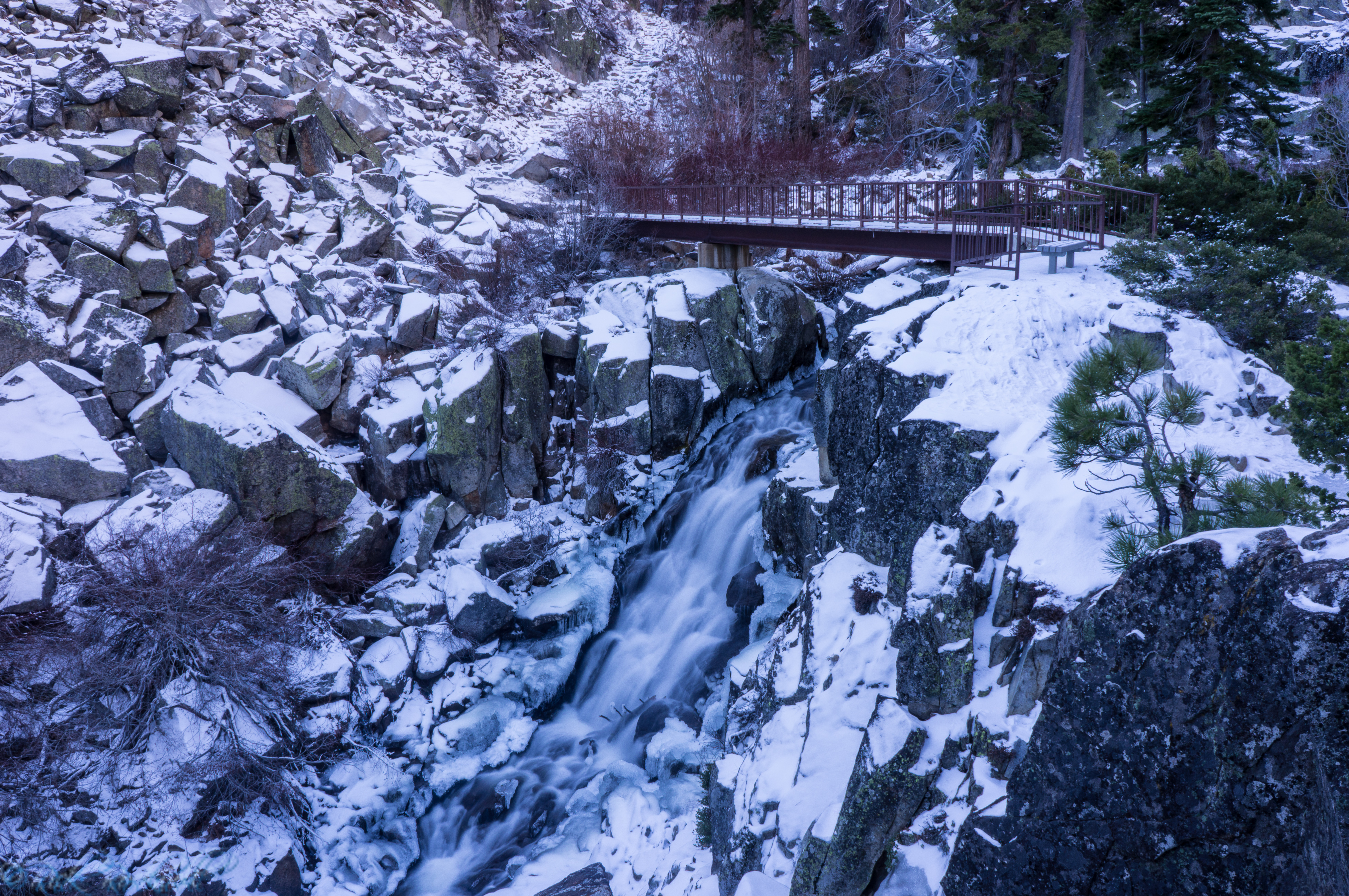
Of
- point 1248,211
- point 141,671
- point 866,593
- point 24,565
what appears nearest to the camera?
point 866,593

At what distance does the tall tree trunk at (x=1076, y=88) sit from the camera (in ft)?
72.3

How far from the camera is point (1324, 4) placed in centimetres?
2428

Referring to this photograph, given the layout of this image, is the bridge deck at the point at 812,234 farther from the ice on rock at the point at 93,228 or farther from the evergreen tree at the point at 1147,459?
the ice on rock at the point at 93,228

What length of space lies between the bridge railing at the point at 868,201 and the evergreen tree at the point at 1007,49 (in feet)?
7.68

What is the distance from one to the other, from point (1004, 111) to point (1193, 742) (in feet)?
69.4

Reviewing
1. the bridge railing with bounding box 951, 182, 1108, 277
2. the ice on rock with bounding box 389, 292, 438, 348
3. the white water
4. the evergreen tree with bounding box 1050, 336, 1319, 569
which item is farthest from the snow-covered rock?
the evergreen tree with bounding box 1050, 336, 1319, 569

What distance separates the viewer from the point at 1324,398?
5.68m

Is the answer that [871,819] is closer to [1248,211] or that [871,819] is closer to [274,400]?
[1248,211]

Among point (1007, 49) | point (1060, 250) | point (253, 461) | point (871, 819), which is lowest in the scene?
point (871, 819)

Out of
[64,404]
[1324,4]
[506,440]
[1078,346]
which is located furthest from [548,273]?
[1324,4]

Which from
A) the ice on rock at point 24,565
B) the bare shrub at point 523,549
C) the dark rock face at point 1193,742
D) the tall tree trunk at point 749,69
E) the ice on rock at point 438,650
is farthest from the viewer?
the tall tree trunk at point 749,69

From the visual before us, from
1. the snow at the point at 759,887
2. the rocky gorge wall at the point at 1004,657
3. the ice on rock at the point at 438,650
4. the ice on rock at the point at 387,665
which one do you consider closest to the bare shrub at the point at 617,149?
the rocky gorge wall at the point at 1004,657

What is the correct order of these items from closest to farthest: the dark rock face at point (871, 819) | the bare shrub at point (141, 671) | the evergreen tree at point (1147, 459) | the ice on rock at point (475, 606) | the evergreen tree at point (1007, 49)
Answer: the evergreen tree at point (1147, 459), the dark rock face at point (871, 819), the bare shrub at point (141, 671), the ice on rock at point (475, 606), the evergreen tree at point (1007, 49)

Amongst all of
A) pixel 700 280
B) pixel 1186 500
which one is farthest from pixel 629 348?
pixel 1186 500
